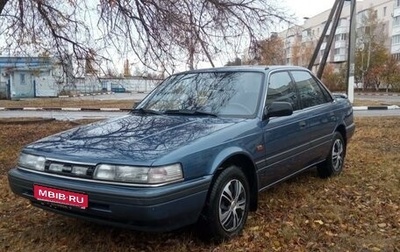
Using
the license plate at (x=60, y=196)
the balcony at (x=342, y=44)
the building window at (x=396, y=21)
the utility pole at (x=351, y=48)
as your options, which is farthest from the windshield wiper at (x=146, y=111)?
the balcony at (x=342, y=44)

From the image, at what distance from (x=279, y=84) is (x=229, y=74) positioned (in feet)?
1.90

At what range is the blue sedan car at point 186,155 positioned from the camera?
2.82 metres

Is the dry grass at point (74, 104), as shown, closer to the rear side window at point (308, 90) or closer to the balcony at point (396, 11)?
the rear side window at point (308, 90)

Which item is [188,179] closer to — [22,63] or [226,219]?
[226,219]

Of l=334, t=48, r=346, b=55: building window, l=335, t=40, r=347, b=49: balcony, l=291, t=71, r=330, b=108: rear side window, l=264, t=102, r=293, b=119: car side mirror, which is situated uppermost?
l=335, t=40, r=347, b=49: balcony

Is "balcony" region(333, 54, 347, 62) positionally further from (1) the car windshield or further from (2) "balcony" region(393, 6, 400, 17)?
(1) the car windshield

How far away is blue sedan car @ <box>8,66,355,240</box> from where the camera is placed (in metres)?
2.82

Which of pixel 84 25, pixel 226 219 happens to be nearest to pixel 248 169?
pixel 226 219

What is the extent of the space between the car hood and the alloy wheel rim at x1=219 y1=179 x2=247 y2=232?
0.53m

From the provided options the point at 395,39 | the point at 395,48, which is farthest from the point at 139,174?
the point at 395,39

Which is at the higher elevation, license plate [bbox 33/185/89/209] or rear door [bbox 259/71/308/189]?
rear door [bbox 259/71/308/189]

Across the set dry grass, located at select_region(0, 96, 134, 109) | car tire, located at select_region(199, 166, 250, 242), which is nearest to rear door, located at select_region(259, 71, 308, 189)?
car tire, located at select_region(199, 166, 250, 242)

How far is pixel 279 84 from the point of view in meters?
4.43

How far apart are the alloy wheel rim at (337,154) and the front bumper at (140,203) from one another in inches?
116
